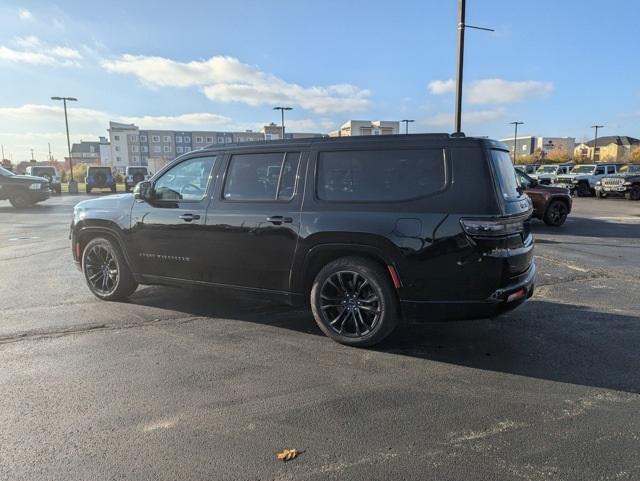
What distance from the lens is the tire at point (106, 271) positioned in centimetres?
575

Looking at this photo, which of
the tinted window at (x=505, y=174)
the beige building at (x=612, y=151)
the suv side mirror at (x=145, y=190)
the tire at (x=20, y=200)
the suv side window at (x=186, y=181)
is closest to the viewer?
the tinted window at (x=505, y=174)

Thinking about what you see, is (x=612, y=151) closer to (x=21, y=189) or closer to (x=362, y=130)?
(x=362, y=130)

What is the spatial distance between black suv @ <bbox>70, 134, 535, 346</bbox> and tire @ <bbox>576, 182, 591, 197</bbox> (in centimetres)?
2836

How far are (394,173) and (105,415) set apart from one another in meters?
2.92

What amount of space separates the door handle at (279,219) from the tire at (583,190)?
29641mm

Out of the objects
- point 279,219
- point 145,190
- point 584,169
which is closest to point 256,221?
point 279,219

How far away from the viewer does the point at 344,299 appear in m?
4.40

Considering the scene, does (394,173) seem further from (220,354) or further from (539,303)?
(539,303)

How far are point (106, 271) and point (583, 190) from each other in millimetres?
30289

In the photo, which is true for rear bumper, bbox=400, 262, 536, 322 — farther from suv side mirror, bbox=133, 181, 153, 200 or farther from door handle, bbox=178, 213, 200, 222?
suv side mirror, bbox=133, 181, 153, 200

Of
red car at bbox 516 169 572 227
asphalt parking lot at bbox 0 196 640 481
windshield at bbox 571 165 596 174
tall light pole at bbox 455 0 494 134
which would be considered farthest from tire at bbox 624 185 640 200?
asphalt parking lot at bbox 0 196 640 481

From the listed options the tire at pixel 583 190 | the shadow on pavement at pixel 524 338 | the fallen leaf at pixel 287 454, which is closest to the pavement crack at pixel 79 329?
the shadow on pavement at pixel 524 338

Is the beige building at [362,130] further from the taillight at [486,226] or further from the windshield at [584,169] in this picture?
the windshield at [584,169]

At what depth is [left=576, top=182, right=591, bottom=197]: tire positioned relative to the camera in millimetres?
29016
